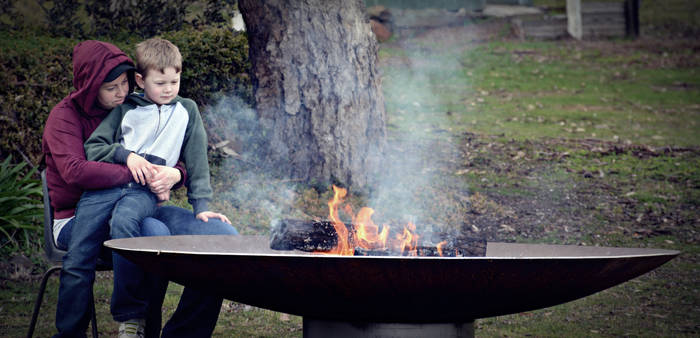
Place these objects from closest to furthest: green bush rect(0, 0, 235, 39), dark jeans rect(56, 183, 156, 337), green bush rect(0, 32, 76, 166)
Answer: dark jeans rect(56, 183, 156, 337)
green bush rect(0, 32, 76, 166)
green bush rect(0, 0, 235, 39)

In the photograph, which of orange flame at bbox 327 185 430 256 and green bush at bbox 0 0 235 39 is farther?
green bush at bbox 0 0 235 39

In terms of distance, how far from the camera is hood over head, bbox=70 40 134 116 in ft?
11.2

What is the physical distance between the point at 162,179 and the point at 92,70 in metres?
0.59

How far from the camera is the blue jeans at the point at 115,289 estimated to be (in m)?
3.21

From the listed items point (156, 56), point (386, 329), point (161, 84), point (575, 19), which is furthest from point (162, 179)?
point (575, 19)

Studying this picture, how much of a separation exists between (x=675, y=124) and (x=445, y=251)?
307 inches

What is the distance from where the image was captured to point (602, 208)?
6.93 m

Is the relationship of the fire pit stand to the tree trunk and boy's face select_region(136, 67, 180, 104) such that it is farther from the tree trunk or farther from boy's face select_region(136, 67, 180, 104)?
the tree trunk

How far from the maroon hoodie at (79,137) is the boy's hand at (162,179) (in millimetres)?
111

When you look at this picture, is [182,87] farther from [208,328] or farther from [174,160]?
[208,328]

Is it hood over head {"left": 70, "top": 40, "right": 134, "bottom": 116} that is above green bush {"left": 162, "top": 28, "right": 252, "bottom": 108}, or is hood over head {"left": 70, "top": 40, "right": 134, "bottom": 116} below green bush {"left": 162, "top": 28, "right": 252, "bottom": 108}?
above

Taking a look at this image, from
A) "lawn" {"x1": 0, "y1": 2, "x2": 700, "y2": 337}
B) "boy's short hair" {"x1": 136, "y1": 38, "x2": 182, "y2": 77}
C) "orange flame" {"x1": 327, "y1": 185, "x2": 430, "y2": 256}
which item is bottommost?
"lawn" {"x1": 0, "y1": 2, "x2": 700, "y2": 337}

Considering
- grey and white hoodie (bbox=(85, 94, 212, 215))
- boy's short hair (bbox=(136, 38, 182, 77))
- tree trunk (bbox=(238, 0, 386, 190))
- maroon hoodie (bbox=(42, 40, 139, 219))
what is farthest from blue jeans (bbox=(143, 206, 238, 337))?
tree trunk (bbox=(238, 0, 386, 190))

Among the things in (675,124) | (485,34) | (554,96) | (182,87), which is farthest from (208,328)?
(485,34)
